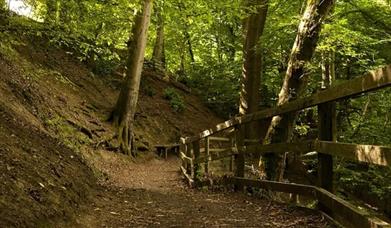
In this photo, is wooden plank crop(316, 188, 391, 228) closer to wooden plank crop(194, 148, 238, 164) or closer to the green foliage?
wooden plank crop(194, 148, 238, 164)

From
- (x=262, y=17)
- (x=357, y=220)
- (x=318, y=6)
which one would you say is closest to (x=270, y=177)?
(x=318, y=6)

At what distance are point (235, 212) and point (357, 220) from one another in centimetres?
271

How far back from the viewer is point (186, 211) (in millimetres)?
6578

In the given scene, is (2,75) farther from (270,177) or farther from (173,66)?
(173,66)

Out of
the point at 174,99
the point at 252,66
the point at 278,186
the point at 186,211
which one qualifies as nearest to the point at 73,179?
the point at 186,211

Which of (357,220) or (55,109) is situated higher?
(55,109)

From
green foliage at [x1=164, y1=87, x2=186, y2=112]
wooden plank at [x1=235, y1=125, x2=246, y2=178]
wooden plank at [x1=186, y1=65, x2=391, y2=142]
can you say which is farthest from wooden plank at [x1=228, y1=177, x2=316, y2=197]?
green foliage at [x1=164, y1=87, x2=186, y2=112]

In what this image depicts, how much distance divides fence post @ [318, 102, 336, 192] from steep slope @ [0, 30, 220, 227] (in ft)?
9.76

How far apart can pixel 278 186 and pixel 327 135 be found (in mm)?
1612

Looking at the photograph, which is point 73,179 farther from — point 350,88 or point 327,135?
point 350,88

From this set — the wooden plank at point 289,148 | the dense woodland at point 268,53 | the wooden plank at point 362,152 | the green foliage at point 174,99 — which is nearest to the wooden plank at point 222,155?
the dense woodland at point 268,53

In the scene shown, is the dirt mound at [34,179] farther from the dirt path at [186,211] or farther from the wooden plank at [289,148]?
the wooden plank at [289,148]

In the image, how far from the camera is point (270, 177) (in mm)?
7840

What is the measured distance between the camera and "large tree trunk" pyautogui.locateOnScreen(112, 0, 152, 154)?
50.5ft
